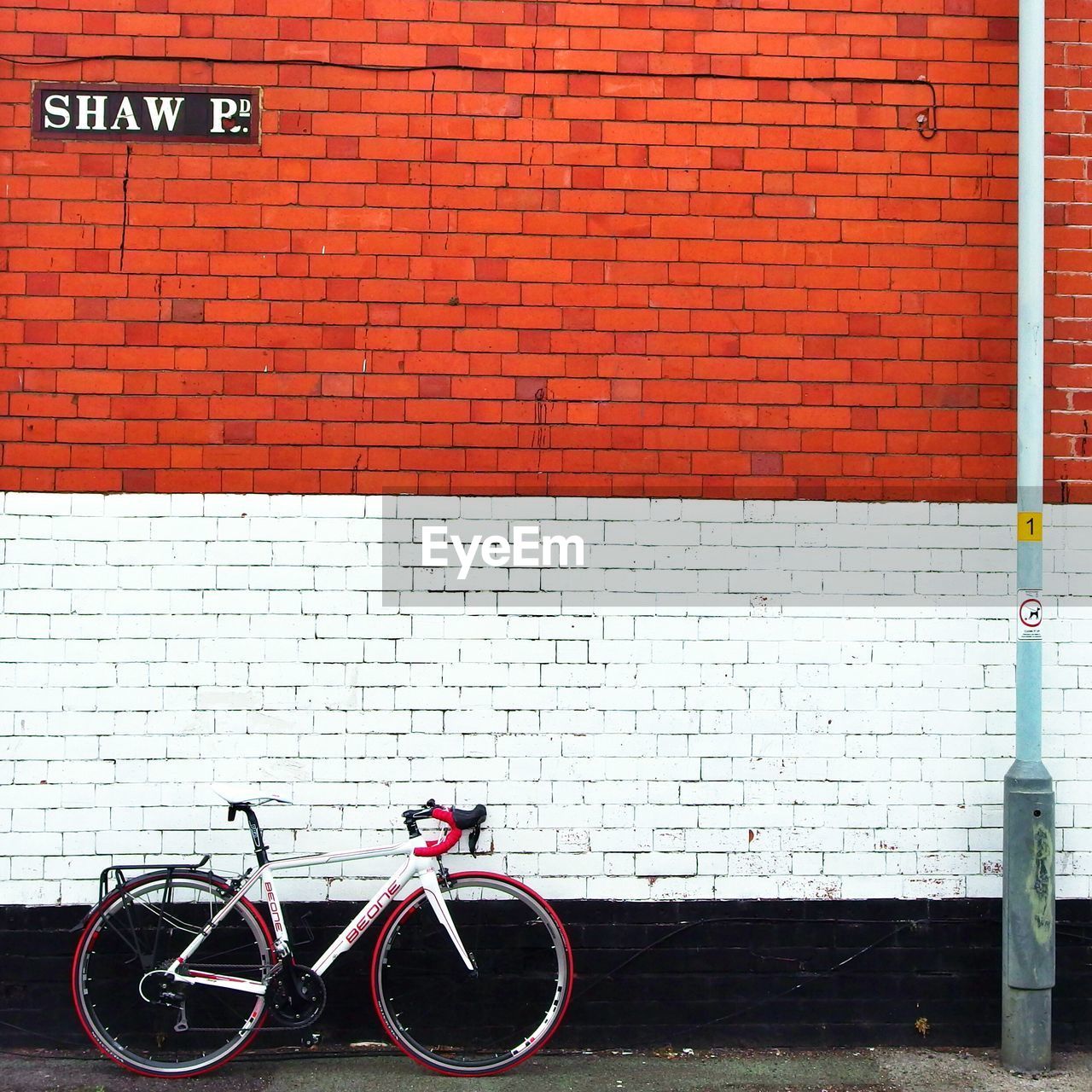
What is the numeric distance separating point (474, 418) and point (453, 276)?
2.09 ft

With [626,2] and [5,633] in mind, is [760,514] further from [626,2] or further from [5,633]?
[5,633]

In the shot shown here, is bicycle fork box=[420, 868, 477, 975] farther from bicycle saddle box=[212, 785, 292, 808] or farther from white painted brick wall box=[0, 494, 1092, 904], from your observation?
bicycle saddle box=[212, 785, 292, 808]

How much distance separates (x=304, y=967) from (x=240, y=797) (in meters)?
0.74

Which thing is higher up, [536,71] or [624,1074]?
[536,71]

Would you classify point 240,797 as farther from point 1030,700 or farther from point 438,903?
point 1030,700

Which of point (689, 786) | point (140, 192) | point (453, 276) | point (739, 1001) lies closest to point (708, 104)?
point (453, 276)

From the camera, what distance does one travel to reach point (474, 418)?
5246 millimetres

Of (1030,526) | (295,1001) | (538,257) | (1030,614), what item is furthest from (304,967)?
(1030,526)

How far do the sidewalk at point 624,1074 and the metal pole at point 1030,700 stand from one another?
0.27 meters

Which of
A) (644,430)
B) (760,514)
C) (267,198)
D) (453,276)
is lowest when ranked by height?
(760,514)

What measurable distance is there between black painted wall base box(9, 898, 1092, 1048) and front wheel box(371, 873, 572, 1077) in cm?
18

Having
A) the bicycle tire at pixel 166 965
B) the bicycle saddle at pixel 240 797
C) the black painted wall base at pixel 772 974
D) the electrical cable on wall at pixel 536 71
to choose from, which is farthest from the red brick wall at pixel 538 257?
the black painted wall base at pixel 772 974

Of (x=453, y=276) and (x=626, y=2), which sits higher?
(x=626, y=2)

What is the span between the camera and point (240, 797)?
4.95 meters
